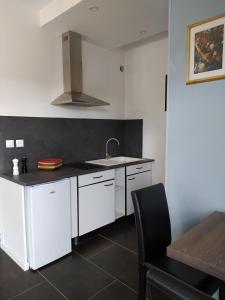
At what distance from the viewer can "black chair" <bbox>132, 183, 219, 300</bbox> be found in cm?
128

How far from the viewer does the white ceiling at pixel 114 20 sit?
6.80ft

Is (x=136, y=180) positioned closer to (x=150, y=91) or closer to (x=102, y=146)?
(x=102, y=146)

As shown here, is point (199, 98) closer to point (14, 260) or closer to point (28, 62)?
point (28, 62)

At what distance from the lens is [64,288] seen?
180 centimetres

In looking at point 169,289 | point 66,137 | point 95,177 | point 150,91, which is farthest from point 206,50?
point 66,137

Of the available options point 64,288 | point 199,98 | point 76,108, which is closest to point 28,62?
point 76,108

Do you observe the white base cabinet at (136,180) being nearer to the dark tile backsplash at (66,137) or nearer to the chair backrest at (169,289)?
the dark tile backsplash at (66,137)

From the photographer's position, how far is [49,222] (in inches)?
81.4

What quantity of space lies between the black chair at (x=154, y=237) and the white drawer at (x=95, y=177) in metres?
1.02

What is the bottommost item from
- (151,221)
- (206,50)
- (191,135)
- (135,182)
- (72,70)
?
(135,182)

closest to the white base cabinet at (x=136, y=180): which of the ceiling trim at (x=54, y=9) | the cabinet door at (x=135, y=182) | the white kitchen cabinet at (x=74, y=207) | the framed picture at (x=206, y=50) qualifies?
the cabinet door at (x=135, y=182)

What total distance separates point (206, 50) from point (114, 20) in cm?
132

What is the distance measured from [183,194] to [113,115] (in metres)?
2.14

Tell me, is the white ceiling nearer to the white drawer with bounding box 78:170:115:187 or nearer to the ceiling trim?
the ceiling trim
